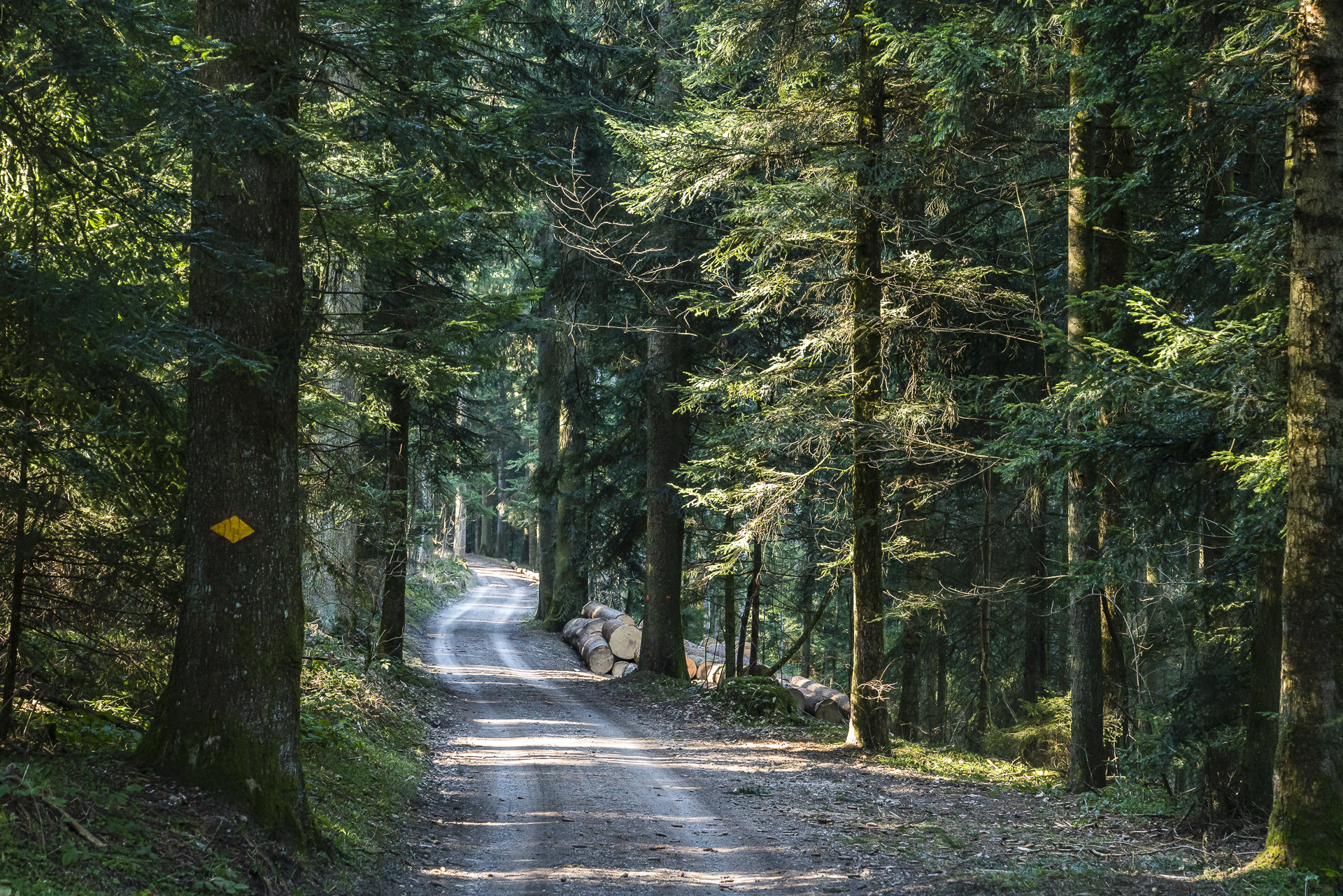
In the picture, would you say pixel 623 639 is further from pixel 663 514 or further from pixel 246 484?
pixel 246 484

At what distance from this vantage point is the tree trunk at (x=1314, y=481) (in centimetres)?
559

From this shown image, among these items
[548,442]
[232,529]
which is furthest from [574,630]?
[232,529]

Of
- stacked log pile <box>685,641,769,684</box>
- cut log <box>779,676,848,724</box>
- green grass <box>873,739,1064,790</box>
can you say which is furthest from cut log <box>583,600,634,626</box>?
green grass <box>873,739,1064,790</box>

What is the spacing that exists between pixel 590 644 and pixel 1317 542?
1765cm

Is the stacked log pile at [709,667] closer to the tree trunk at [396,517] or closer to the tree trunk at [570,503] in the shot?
the tree trunk at [570,503]

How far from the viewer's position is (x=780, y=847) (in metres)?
7.38

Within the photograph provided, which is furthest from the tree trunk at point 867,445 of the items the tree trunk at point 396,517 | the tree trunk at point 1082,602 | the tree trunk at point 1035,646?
the tree trunk at point 1035,646

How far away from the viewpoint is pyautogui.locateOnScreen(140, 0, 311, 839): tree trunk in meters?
5.49

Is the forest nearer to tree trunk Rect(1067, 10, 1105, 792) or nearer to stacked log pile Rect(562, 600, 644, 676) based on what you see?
tree trunk Rect(1067, 10, 1105, 792)

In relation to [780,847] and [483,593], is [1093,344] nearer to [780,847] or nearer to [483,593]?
[780,847]

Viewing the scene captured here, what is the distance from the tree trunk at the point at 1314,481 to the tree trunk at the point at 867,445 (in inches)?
213

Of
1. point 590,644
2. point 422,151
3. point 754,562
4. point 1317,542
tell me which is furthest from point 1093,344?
point 590,644

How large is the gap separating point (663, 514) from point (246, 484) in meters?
12.1

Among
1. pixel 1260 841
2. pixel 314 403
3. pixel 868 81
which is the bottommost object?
pixel 1260 841
